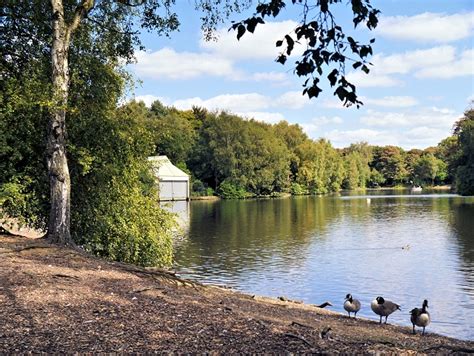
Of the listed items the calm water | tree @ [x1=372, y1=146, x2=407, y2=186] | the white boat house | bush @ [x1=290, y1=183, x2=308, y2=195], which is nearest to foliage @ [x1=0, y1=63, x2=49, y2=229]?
the calm water

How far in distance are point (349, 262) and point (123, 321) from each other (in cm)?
1817

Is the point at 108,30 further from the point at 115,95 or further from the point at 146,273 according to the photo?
the point at 146,273

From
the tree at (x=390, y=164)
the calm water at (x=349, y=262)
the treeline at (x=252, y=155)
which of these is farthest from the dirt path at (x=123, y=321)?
the tree at (x=390, y=164)

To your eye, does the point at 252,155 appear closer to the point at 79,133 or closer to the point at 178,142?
the point at 178,142

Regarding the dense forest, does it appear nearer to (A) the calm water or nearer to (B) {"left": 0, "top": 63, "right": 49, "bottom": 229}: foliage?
(B) {"left": 0, "top": 63, "right": 49, "bottom": 229}: foliage

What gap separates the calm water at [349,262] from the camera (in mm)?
16438

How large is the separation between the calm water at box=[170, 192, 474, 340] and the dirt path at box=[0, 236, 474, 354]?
24.7ft

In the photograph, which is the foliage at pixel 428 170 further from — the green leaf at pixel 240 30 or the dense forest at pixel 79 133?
the green leaf at pixel 240 30

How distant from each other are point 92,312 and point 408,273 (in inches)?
663

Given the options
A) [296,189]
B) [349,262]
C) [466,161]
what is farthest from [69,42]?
[296,189]

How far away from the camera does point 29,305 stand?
22.0 feet

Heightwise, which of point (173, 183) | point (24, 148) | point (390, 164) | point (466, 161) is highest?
point (390, 164)

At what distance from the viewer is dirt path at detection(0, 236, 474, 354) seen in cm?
558

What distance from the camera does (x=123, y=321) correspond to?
6.43 meters
